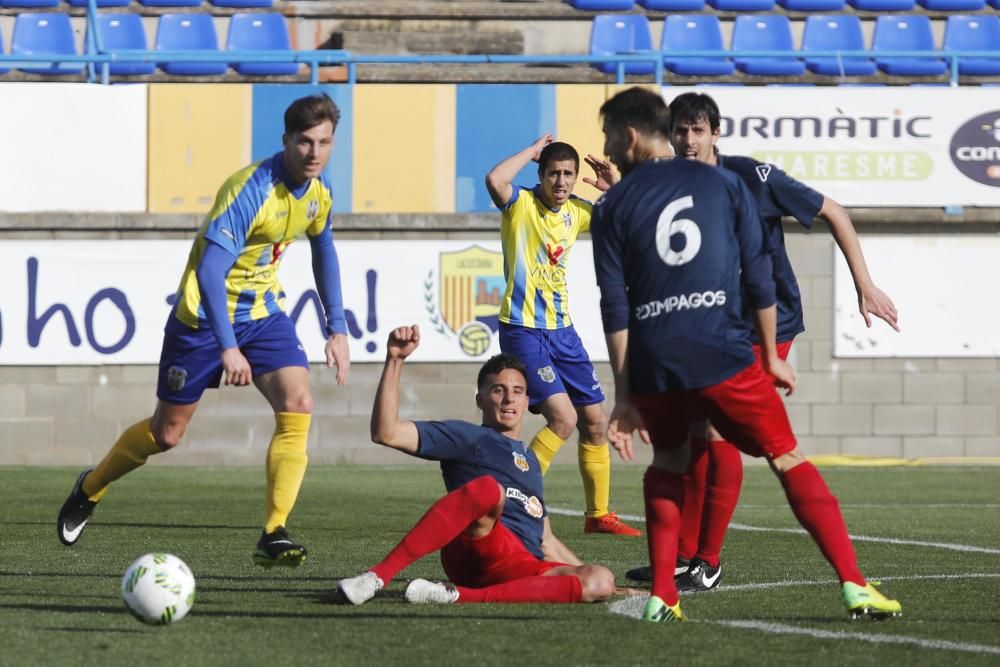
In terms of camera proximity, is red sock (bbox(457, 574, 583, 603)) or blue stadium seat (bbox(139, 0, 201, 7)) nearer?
red sock (bbox(457, 574, 583, 603))

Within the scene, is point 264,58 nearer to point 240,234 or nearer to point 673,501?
point 240,234

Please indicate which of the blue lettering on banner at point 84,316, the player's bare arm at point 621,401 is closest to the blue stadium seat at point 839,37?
the blue lettering on banner at point 84,316

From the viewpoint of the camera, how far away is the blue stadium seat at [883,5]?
2011 cm

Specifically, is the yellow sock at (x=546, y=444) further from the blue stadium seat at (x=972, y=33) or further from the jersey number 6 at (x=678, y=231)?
the blue stadium seat at (x=972, y=33)

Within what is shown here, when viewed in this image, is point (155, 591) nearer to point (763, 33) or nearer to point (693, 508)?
point (693, 508)

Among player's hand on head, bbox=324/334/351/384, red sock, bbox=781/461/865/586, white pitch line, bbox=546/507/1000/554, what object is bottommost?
white pitch line, bbox=546/507/1000/554

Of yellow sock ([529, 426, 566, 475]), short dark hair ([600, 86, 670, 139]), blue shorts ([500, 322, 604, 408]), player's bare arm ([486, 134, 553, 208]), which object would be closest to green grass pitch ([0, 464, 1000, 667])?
yellow sock ([529, 426, 566, 475])

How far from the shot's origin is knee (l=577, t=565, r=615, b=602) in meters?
6.00

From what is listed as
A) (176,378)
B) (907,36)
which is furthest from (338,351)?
(907,36)

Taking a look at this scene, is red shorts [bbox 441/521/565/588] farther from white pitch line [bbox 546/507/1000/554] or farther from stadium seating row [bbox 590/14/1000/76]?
stadium seating row [bbox 590/14/1000/76]

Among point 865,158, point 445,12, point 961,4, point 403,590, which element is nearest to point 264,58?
point 445,12

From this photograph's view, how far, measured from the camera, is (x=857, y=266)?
20.7ft

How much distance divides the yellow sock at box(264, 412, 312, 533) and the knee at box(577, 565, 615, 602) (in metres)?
1.57

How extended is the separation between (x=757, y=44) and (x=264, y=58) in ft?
19.1
